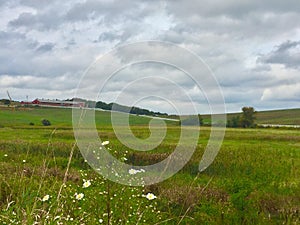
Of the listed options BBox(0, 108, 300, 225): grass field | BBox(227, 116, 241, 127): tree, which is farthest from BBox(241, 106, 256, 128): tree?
BBox(0, 108, 300, 225): grass field

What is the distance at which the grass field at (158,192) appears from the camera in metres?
5.97

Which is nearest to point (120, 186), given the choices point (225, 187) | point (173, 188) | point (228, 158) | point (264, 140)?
point (173, 188)

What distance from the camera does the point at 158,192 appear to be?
1371 cm

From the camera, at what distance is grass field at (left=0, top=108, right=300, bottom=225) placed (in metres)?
5.97

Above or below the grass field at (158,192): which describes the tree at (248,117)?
above

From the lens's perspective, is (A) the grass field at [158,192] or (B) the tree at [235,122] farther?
(B) the tree at [235,122]

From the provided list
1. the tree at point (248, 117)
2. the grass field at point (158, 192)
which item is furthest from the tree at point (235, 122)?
the grass field at point (158, 192)

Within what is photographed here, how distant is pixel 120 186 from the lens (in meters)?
11.7

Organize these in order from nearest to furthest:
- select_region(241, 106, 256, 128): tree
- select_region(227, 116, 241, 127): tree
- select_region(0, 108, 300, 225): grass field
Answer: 1. select_region(0, 108, 300, 225): grass field
2. select_region(241, 106, 256, 128): tree
3. select_region(227, 116, 241, 127): tree

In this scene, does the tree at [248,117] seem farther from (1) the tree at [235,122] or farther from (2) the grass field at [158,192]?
(2) the grass field at [158,192]

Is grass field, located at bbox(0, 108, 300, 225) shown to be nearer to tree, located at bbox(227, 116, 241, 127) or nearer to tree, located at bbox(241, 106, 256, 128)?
tree, located at bbox(241, 106, 256, 128)

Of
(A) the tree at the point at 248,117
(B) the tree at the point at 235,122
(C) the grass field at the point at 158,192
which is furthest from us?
(B) the tree at the point at 235,122

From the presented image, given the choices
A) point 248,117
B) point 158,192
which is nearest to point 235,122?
point 248,117

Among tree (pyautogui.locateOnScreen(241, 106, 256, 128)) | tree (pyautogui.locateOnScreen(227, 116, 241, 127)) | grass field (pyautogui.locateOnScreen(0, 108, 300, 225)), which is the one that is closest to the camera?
grass field (pyautogui.locateOnScreen(0, 108, 300, 225))
